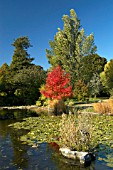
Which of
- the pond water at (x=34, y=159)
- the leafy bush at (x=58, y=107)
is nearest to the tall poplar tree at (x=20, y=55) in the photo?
the leafy bush at (x=58, y=107)

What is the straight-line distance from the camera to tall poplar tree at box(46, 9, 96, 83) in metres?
35.4

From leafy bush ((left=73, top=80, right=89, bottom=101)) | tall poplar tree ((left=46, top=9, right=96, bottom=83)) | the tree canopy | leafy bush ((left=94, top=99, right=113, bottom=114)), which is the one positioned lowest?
leafy bush ((left=94, top=99, right=113, bottom=114))

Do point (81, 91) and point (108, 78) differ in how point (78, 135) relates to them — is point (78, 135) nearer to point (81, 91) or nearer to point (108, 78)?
point (81, 91)

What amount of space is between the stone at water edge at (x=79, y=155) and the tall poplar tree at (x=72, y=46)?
27.7 metres

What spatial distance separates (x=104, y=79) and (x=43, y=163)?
99.5 ft

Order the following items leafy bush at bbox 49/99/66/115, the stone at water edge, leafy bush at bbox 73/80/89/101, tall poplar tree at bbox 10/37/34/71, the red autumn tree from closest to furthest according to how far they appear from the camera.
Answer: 1. the stone at water edge
2. leafy bush at bbox 49/99/66/115
3. the red autumn tree
4. leafy bush at bbox 73/80/89/101
5. tall poplar tree at bbox 10/37/34/71

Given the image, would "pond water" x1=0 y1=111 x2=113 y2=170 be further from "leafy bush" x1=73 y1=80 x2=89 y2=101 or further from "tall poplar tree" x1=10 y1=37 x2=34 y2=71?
"tall poplar tree" x1=10 y1=37 x2=34 y2=71

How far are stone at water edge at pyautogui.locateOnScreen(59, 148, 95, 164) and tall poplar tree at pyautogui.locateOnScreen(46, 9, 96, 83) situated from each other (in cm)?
2772

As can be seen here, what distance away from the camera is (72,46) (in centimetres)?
3641

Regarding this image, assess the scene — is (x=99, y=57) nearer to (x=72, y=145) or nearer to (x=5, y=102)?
(x=5, y=102)

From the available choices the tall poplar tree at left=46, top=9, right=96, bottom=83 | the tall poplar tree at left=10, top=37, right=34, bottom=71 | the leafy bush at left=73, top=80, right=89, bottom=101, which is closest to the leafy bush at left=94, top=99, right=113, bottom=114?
the leafy bush at left=73, top=80, right=89, bottom=101

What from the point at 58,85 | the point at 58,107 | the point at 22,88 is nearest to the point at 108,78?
the point at 22,88

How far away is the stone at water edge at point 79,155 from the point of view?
7109 mm

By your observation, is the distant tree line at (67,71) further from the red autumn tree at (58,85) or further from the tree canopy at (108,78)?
the red autumn tree at (58,85)
